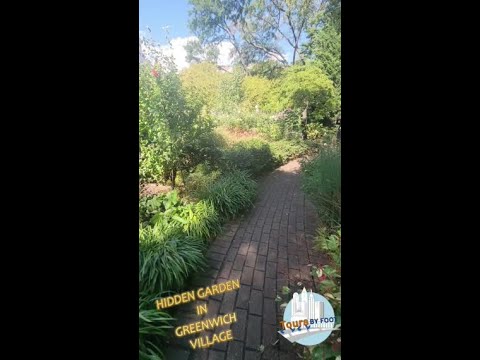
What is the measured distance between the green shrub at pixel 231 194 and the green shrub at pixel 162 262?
9.8 inches

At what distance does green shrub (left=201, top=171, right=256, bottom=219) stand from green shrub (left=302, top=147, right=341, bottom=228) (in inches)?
12.4

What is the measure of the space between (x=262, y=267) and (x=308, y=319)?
307 mm

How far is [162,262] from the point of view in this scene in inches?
45.0

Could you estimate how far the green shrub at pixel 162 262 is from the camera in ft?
3.68

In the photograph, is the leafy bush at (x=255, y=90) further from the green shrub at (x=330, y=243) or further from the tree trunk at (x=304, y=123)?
the green shrub at (x=330, y=243)

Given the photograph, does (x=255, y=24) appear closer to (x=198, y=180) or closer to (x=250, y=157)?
(x=250, y=157)
